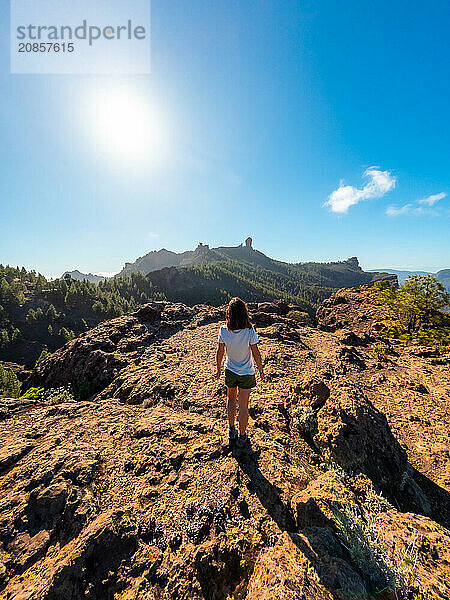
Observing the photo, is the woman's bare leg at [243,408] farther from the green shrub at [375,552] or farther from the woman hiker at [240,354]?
the green shrub at [375,552]

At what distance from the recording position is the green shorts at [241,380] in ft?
13.5

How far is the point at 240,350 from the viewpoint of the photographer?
4.13m

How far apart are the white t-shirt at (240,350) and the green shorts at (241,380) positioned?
6cm

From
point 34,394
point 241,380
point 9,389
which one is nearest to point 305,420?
point 241,380

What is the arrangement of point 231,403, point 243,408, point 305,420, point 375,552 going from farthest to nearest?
point 305,420 → point 231,403 → point 243,408 → point 375,552

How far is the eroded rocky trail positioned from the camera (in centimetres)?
248

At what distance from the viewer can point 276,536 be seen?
2.85m

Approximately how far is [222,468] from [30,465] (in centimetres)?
316

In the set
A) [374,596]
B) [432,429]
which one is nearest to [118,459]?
[374,596]

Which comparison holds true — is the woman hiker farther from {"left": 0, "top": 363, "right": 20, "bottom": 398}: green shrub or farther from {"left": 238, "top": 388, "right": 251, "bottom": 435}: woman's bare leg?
{"left": 0, "top": 363, "right": 20, "bottom": 398}: green shrub

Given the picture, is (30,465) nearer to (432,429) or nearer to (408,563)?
(408,563)

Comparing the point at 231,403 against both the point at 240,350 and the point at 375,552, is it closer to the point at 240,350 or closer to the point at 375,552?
the point at 240,350

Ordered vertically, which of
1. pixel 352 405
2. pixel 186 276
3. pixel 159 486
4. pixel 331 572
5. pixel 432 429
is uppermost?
pixel 186 276

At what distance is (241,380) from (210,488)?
5.32ft
